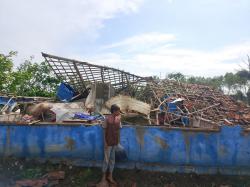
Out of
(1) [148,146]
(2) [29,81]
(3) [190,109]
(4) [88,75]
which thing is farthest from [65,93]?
(2) [29,81]

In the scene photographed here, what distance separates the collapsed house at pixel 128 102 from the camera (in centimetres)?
873

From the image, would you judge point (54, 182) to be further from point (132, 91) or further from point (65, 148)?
point (132, 91)

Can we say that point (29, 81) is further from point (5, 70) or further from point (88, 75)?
point (88, 75)

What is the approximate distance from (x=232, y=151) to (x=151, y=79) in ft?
19.4

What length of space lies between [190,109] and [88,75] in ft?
12.7

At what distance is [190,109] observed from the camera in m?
9.83

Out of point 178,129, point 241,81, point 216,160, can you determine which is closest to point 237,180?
point 216,160

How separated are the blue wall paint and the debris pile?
3.73 feet

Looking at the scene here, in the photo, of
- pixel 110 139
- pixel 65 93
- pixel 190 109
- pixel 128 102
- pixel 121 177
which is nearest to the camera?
pixel 110 139

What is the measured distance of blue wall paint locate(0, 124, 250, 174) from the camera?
6.39m

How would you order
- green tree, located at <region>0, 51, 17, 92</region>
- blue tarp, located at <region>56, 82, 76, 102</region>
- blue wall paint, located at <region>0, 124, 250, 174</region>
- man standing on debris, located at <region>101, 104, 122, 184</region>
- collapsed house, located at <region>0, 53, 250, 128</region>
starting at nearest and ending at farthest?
1. man standing on debris, located at <region>101, 104, 122, 184</region>
2. blue wall paint, located at <region>0, 124, 250, 174</region>
3. collapsed house, located at <region>0, 53, 250, 128</region>
4. blue tarp, located at <region>56, 82, 76, 102</region>
5. green tree, located at <region>0, 51, 17, 92</region>

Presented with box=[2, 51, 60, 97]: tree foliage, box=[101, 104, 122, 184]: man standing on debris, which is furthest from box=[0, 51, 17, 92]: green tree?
box=[101, 104, 122, 184]: man standing on debris

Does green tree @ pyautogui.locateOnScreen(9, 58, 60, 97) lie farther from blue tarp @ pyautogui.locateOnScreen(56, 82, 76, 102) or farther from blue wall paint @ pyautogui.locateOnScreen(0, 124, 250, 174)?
blue wall paint @ pyautogui.locateOnScreen(0, 124, 250, 174)

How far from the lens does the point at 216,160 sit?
21.1ft
